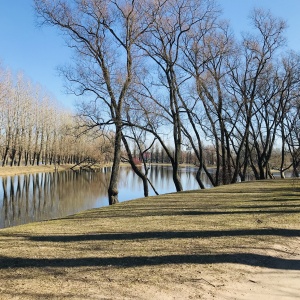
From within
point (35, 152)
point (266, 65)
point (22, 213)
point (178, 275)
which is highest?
point (266, 65)

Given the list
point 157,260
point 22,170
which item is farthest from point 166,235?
point 22,170

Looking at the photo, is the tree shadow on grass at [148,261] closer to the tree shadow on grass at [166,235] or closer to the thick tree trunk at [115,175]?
the tree shadow on grass at [166,235]

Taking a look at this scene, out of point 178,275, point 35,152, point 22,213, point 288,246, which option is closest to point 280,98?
point 22,213

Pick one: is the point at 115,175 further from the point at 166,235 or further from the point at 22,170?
the point at 22,170

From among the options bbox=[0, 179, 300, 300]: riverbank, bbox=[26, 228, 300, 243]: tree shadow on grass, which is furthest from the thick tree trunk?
bbox=[26, 228, 300, 243]: tree shadow on grass

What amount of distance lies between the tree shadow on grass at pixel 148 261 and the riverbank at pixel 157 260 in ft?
0.04

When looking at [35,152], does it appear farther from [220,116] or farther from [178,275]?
[178,275]

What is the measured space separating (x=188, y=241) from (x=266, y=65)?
23.0 metres

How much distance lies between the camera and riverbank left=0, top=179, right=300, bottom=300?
3.43m

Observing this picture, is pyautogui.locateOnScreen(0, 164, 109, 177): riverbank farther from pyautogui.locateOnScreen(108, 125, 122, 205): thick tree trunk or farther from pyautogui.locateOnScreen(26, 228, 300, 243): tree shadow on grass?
pyautogui.locateOnScreen(26, 228, 300, 243): tree shadow on grass

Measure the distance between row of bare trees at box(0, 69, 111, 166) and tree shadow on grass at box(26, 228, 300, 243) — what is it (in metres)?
31.9

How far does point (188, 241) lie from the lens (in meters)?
5.37

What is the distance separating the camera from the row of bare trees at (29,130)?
45.9 meters

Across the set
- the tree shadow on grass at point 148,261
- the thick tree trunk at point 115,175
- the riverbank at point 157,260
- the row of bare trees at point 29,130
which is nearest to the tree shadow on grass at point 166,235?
the riverbank at point 157,260
